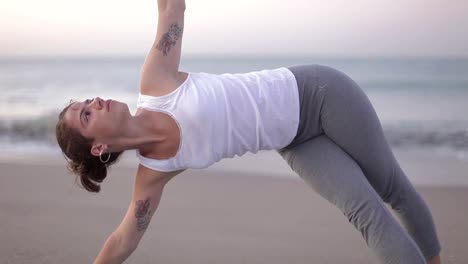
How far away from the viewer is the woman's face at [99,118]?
207 centimetres

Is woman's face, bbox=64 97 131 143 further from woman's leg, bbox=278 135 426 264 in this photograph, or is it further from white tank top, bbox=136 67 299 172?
woman's leg, bbox=278 135 426 264

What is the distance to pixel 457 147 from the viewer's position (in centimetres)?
647

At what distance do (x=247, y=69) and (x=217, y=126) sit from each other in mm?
19084

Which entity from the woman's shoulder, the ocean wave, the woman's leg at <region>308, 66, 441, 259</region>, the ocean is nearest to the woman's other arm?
the woman's shoulder

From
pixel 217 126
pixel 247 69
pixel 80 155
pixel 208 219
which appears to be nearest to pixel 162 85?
pixel 217 126

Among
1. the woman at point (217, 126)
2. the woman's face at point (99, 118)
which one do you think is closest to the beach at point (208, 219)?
the woman at point (217, 126)

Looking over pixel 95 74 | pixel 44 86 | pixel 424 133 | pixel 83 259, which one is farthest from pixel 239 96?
pixel 95 74

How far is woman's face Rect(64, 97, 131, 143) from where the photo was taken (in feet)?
6.80

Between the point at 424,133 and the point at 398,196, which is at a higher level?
the point at 398,196

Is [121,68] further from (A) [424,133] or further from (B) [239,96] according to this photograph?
(B) [239,96]

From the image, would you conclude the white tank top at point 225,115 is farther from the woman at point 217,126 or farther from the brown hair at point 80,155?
the brown hair at point 80,155

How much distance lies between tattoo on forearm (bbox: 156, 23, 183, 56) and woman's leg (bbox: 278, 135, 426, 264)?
26.3 inches

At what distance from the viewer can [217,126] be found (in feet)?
6.91

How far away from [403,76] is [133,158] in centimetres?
1131
